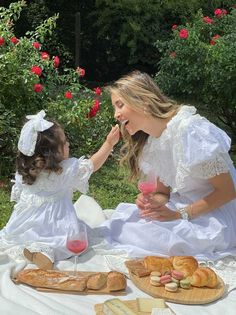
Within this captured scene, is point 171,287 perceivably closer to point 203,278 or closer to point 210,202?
point 203,278

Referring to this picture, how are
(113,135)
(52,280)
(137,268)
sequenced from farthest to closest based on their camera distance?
(113,135), (137,268), (52,280)

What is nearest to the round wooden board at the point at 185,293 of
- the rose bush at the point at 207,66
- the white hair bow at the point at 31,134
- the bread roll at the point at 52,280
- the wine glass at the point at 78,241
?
the bread roll at the point at 52,280

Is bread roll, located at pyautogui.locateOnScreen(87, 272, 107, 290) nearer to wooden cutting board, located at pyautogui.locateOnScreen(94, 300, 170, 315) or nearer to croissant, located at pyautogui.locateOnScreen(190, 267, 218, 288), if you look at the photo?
wooden cutting board, located at pyautogui.locateOnScreen(94, 300, 170, 315)

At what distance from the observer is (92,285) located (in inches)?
120

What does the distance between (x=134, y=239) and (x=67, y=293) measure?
26.0 inches

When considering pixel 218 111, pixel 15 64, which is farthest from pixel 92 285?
pixel 218 111

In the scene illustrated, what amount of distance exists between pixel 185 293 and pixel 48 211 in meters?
1.05

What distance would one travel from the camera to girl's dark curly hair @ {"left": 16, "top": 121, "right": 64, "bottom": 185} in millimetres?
3555

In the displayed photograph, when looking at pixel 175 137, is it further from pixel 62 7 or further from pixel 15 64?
pixel 62 7

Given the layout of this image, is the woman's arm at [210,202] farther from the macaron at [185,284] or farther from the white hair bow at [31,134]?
the white hair bow at [31,134]

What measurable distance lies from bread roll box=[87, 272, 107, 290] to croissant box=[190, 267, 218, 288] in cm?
47

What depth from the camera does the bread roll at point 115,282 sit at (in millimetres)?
3039

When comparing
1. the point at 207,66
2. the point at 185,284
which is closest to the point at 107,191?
the point at 185,284

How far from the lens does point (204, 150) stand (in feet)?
10.8
